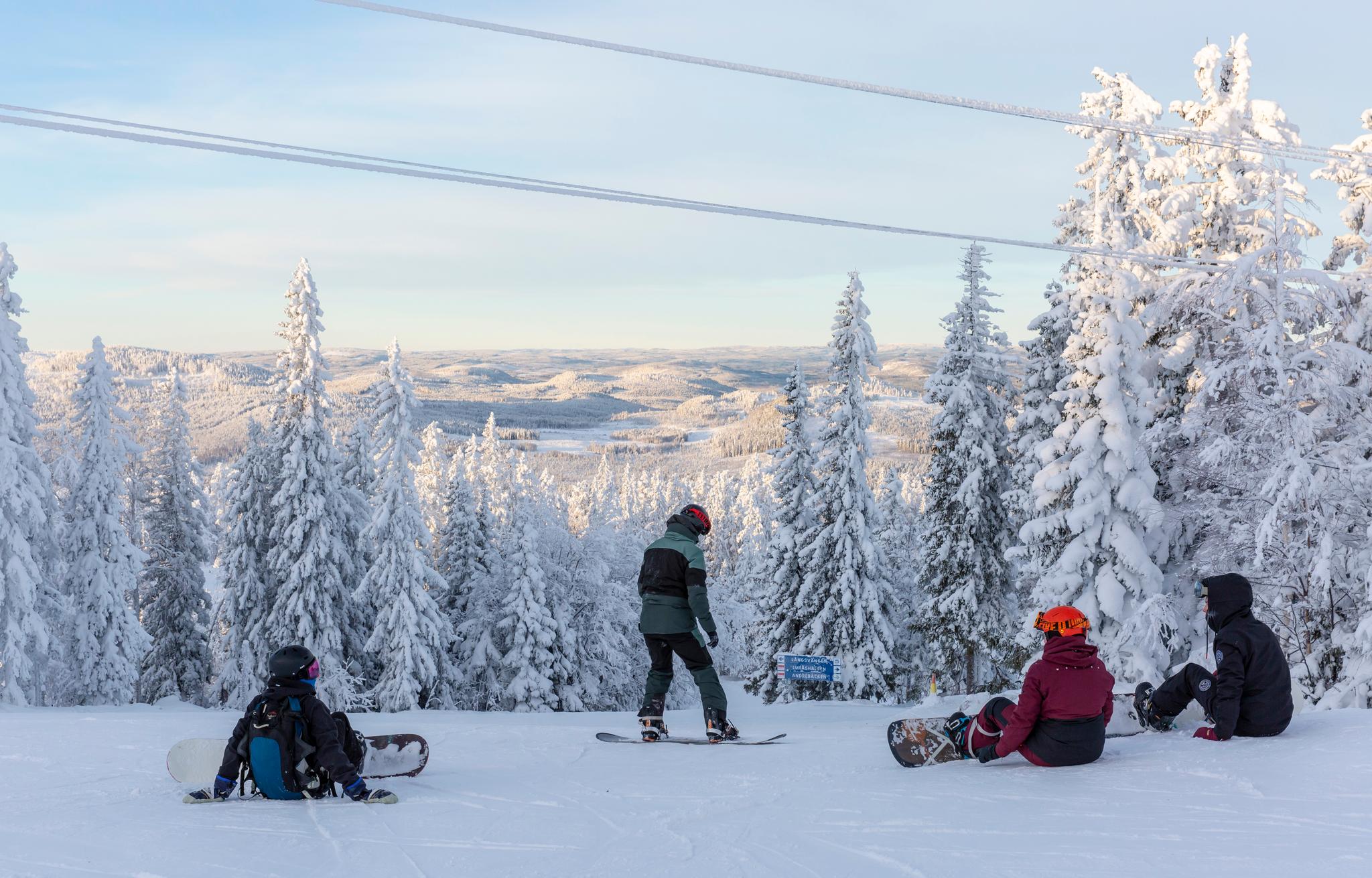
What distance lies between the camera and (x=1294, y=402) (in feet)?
57.3

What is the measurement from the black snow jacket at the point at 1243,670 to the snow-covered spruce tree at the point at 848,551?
22.7m

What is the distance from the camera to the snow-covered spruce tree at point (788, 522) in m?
32.2

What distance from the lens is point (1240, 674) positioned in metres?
7.58

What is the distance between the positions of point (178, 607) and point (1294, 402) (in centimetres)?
3722

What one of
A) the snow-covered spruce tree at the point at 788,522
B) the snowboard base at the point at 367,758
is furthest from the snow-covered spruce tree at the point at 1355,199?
the snowboard base at the point at 367,758

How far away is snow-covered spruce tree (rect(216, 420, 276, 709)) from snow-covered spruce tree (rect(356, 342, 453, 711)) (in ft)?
11.8

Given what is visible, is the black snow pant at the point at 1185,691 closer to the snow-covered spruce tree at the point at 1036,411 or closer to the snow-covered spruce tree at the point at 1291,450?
the snow-covered spruce tree at the point at 1291,450

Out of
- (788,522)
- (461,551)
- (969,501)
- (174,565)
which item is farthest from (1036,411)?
(174,565)

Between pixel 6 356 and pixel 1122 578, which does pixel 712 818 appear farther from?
pixel 6 356

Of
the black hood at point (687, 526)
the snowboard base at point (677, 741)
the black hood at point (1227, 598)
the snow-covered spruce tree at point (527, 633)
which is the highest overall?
the black hood at point (687, 526)

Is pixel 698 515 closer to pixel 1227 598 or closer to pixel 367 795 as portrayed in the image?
A: pixel 367 795

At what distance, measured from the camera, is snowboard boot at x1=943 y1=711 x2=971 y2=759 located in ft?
25.6

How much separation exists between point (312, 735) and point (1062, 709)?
5127 millimetres

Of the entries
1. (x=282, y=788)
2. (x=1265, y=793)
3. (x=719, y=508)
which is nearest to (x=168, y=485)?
(x=282, y=788)
